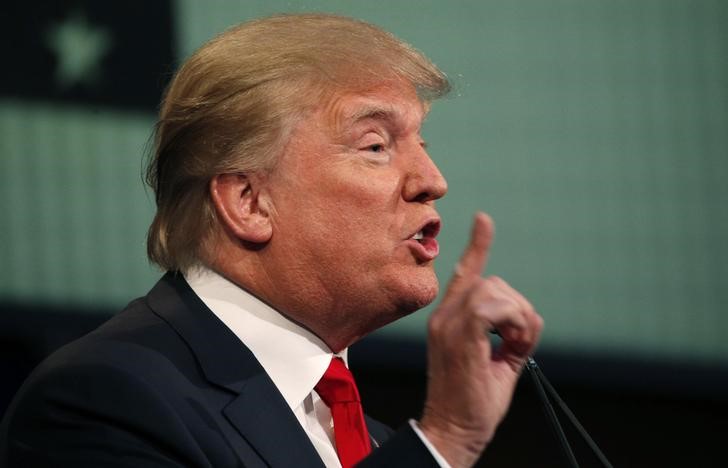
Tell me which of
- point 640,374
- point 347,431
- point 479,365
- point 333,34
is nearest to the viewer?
point 479,365

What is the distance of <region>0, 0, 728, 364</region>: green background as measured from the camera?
9.82 feet

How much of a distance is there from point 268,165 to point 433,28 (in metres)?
1.31

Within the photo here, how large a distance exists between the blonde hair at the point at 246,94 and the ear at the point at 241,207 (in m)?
0.02

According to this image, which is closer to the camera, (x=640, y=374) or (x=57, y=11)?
(x=57, y=11)

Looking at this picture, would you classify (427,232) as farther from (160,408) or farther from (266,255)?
(160,408)

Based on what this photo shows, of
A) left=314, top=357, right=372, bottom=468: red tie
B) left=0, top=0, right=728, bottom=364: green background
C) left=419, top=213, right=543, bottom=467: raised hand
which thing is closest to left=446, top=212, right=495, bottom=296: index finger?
left=419, top=213, right=543, bottom=467: raised hand

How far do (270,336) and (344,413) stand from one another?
18 cm

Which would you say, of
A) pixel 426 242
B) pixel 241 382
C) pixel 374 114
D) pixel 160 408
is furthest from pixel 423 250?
pixel 160 408

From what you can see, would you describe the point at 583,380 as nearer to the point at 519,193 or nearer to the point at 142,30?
the point at 519,193

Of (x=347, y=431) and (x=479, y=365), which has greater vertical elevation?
(x=479, y=365)

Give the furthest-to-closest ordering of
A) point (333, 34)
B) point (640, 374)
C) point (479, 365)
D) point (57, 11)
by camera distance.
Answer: point (640, 374) < point (57, 11) < point (333, 34) < point (479, 365)

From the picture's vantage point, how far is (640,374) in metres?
3.18

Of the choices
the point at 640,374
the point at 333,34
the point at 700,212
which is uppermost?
the point at 333,34

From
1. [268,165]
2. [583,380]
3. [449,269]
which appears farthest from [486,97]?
[268,165]
